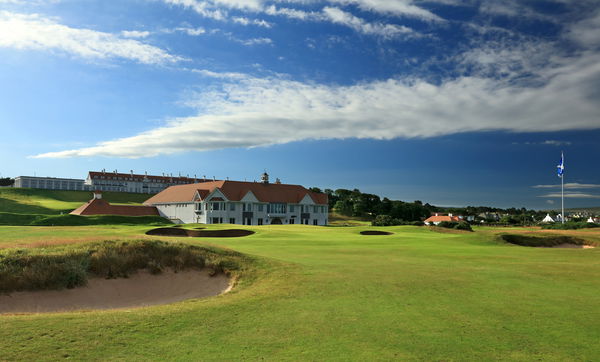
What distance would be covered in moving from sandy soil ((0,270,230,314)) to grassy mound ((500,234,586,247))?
3332cm

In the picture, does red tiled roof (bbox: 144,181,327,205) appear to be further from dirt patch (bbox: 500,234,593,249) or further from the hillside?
dirt patch (bbox: 500,234,593,249)

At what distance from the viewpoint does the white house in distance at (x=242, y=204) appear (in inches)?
3519

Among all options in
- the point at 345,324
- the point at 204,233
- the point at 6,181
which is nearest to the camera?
the point at 345,324

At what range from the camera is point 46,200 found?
13850 cm

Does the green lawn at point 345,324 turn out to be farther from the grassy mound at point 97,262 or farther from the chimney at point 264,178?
the chimney at point 264,178

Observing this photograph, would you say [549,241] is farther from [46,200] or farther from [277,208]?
[46,200]

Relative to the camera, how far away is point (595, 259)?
2741cm

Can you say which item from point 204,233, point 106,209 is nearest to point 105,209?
point 106,209

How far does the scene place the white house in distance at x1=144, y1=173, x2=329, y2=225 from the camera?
89375 millimetres

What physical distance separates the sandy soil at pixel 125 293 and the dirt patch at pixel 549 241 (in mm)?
33678

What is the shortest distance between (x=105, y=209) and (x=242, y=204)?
88.9ft

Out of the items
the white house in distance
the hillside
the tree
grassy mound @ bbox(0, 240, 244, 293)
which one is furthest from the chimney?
the tree

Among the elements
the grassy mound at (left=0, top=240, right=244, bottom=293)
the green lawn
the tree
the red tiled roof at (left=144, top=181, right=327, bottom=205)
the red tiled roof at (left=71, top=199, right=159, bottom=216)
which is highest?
the tree

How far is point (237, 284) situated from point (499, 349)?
1073cm
